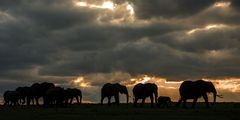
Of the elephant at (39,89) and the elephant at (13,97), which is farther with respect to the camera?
the elephant at (13,97)

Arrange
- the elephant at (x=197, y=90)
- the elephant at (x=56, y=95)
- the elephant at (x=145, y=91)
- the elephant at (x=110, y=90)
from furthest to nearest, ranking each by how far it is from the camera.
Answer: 1. the elephant at (x=110, y=90)
2. the elephant at (x=145, y=91)
3. the elephant at (x=56, y=95)
4. the elephant at (x=197, y=90)

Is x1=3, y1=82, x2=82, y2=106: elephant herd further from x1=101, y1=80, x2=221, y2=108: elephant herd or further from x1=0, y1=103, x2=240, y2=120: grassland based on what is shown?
x1=0, y1=103, x2=240, y2=120: grassland

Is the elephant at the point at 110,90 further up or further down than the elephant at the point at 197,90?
further up

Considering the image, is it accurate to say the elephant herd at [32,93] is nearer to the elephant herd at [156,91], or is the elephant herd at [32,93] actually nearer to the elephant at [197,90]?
the elephant herd at [156,91]

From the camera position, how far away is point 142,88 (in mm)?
54844

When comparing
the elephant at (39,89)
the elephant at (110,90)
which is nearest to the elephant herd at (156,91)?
the elephant at (110,90)

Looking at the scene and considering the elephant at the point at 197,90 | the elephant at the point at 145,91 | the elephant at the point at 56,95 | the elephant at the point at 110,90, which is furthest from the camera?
the elephant at the point at 110,90

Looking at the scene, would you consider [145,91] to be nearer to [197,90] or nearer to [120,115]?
[197,90]

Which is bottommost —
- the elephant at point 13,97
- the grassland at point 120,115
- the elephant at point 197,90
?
the grassland at point 120,115

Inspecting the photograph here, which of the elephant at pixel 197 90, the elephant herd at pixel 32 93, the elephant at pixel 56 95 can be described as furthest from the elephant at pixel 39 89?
the elephant at pixel 197 90

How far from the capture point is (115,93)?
2442 inches

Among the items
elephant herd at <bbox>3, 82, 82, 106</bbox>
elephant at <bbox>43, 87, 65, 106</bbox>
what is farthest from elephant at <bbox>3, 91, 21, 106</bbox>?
elephant at <bbox>43, 87, 65, 106</bbox>

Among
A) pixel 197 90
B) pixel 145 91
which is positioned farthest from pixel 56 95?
pixel 197 90

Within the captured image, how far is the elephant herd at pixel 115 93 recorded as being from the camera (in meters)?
49.6
